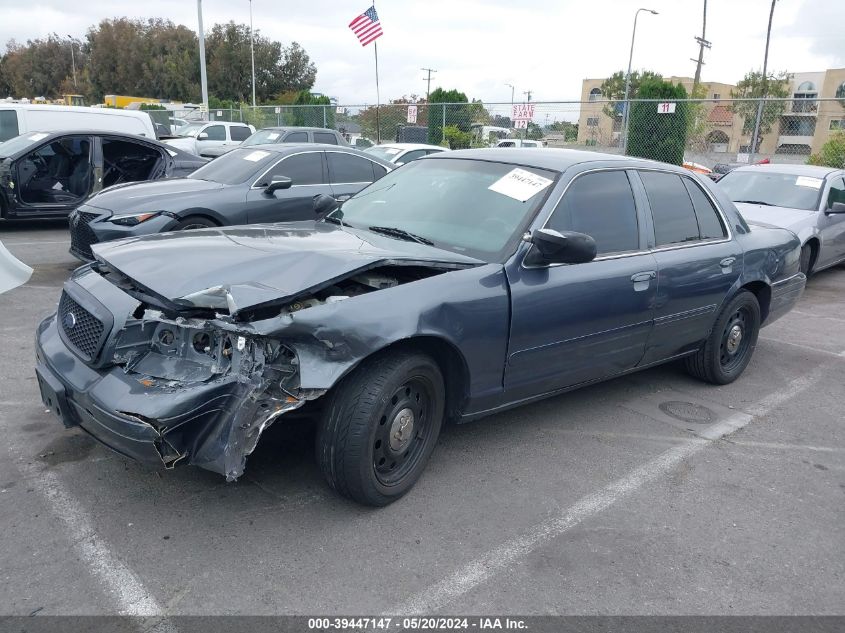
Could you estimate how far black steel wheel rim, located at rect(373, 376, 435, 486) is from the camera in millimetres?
3299

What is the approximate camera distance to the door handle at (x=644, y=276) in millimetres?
4289

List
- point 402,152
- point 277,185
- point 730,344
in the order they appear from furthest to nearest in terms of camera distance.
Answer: point 402,152, point 277,185, point 730,344

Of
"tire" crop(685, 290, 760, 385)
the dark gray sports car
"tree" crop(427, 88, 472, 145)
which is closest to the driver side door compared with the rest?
"tire" crop(685, 290, 760, 385)

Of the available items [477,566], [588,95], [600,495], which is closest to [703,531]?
[600,495]

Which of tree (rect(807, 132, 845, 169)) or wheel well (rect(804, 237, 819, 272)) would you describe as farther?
tree (rect(807, 132, 845, 169))

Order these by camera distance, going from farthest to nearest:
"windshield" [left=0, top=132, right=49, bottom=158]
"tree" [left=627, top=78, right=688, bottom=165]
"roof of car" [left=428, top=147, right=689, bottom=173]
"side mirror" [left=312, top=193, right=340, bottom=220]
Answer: "tree" [left=627, top=78, right=688, bottom=165], "windshield" [left=0, top=132, right=49, bottom=158], "side mirror" [left=312, top=193, right=340, bottom=220], "roof of car" [left=428, top=147, right=689, bottom=173]

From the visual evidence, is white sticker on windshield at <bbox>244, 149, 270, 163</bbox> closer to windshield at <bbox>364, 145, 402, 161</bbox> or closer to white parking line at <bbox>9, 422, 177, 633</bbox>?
white parking line at <bbox>9, 422, 177, 633</bbox>

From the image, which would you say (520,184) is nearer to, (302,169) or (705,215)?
(705,215)

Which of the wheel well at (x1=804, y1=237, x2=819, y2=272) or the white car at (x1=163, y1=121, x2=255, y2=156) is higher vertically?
the white car at (x1=163, y1=121, x2=255, y2=156)

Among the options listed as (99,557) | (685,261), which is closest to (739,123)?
(685,261)

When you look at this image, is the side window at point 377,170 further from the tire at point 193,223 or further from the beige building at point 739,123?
the beige building at point 739,123

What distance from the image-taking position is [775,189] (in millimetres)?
9484

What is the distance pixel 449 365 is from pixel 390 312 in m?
0.57

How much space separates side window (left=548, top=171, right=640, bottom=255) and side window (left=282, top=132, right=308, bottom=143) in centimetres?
1194
